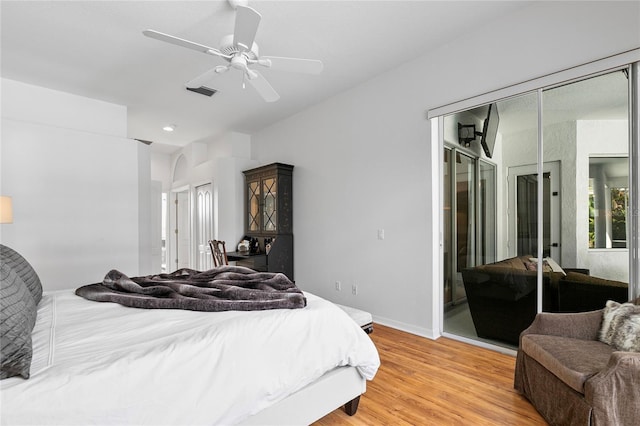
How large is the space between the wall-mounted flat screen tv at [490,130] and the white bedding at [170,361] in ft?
7.09

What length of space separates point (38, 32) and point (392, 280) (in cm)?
399

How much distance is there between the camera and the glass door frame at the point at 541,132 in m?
2.15

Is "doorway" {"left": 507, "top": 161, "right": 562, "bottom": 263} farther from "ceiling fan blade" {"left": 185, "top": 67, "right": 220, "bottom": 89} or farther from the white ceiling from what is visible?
"ceiling fan blade" {"left": 185, "top": 67, "right": 220, "bottom": 89}

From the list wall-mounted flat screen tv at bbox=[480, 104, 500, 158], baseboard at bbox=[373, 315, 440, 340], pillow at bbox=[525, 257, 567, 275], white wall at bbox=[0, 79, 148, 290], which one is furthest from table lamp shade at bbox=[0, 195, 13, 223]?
pillow at bbox=[525, 257, 567, 275]

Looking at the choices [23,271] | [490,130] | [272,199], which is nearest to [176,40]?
[23,271]

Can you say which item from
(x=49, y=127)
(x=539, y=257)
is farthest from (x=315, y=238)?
(x=49, y=127)

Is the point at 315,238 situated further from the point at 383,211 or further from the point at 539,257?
the point at 539,257

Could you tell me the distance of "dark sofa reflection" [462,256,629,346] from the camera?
2348 mm

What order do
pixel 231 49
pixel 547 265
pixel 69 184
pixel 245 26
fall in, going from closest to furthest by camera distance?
pixel 245 26, pixel 231 49, pixel 547 265, pixel 69 184

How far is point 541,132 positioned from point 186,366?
2.94 m

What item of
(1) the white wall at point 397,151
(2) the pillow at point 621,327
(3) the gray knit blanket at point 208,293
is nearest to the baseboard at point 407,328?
(1) the white wall at point 397,151

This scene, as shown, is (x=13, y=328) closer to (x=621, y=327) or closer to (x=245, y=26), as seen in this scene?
(x=245, y=26)

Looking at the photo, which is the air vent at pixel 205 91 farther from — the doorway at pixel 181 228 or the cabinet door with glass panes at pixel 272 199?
the doorway at pixel 181 228

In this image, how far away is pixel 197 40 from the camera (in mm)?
2818
